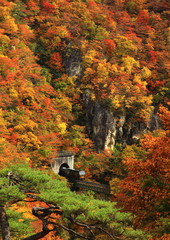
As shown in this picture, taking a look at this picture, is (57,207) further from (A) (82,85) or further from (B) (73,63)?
(B) (73,63)

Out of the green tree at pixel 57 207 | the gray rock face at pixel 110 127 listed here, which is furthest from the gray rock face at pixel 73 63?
the green tree at pixel 57 207

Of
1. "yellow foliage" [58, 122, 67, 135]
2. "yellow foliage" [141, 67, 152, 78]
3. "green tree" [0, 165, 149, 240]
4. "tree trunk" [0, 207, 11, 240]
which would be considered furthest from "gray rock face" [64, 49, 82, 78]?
"tree trunk" [0, 207, 11, 240]

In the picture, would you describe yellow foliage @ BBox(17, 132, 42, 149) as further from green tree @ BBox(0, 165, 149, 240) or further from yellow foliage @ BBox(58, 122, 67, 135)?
green tree @ BBox(0, 165, 149, 240)

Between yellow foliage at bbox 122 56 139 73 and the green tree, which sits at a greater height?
yellow foliage at bbox 122 56 139 73

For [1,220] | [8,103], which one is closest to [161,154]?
[1,220]

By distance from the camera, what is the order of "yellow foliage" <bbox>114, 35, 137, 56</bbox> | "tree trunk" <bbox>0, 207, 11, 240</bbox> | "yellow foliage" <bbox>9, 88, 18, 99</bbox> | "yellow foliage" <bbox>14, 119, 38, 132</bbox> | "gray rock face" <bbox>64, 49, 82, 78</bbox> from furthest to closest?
"yellow foliage" <bbox>114, 35, 137, 56</bbox> < "gray rock face" <bbox>64, 49, 82, 78</bbox> < "yellow foliage" <bbox>9, 88, 18, 99</bbox> < "yellow foliage" <bbox>14, 119, 38, 132</bbox> < "tree trunk" <bbox>0, 207, 11, 240</bbox>

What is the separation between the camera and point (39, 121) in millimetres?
29031

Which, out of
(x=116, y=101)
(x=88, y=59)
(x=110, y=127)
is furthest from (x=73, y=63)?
(x=110, y=127)

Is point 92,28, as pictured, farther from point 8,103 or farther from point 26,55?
point 8,103

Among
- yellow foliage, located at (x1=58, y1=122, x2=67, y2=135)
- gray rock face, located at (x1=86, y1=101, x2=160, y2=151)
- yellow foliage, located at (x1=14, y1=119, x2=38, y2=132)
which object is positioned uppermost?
yellow foliage, located at (x1=14, y1=119, x2=38, y2=132)

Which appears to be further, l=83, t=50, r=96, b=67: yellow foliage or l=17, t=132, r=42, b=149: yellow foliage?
l=83, t=50, r=96, b=67: yellow foliage

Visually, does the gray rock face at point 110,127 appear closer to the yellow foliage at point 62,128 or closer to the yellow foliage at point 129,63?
the yellow foliage at point 62,128

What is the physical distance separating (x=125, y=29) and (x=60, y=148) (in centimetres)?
2572

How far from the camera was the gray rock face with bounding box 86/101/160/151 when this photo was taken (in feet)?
117
